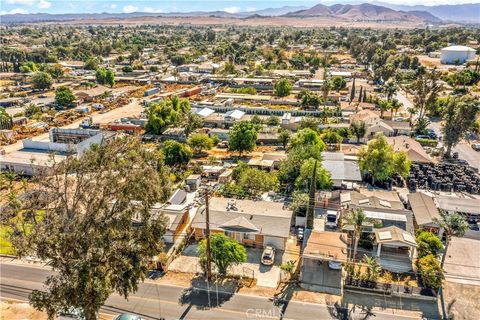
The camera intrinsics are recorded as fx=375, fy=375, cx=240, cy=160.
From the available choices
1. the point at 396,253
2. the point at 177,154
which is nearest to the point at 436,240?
the point at 396,253

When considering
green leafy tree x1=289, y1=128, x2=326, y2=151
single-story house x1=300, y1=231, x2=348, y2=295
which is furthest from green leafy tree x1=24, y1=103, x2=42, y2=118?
single-story house x1=300, y1=231, x2=348, y2=295

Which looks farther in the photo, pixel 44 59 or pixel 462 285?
pixel 44 59

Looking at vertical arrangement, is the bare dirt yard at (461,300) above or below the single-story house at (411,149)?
below

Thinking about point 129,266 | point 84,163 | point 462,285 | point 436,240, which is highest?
point 84,163

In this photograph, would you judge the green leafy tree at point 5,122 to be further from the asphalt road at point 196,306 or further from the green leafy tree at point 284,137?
the green leafy tree at point 284,137

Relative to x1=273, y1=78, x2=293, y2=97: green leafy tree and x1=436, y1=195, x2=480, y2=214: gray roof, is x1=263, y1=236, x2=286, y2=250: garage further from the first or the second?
x1=273, y1=78, x2=293, y2=97: green leafy tree

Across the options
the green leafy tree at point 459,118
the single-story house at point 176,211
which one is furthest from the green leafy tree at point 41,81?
the green leafy tree at point 459,118

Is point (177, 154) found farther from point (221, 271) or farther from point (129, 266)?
point (129, 266)
